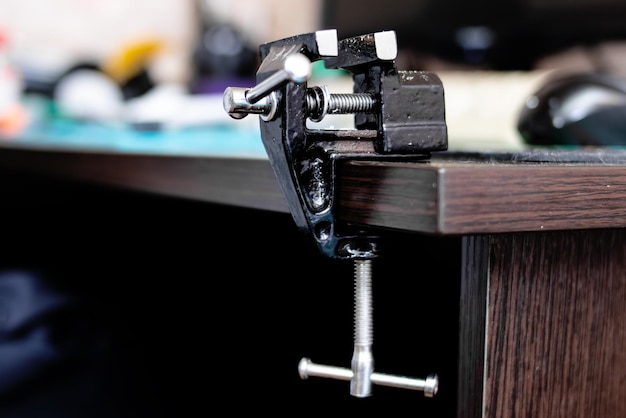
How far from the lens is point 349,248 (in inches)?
16.8

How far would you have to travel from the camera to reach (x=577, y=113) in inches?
29.4

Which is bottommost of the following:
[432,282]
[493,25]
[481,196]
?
[432,282]

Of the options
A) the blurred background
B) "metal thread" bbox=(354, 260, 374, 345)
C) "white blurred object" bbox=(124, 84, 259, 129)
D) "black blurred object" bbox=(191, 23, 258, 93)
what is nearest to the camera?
"metal thread" bbox=(354, 260, 374, 345)

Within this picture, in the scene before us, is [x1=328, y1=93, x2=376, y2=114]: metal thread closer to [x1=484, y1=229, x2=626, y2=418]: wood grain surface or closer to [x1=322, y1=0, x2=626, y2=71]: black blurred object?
[x1=484, y1=229, x2=626, y2=418]: wood grain surface

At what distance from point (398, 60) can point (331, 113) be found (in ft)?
3.87

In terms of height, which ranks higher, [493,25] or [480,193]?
[493,25]

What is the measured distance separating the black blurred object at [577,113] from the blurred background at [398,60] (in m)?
0.08

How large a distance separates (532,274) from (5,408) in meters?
0.64

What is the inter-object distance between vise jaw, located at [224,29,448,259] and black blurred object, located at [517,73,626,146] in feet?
1.22

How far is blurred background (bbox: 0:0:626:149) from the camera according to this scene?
46.8 inches

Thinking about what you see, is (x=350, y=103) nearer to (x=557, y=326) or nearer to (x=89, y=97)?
(x=557, y=326)

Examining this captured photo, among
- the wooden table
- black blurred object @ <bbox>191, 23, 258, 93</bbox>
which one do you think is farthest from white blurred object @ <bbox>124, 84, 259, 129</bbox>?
black blurred object @ <bbox>191, 23, 258, 93</bbox>

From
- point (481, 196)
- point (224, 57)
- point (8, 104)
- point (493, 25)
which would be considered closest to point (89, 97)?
point (8, 104)

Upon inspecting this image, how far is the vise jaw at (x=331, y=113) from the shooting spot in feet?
1.30
